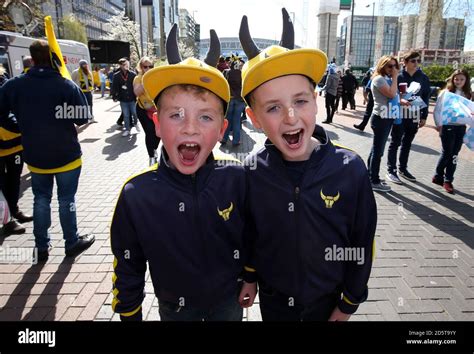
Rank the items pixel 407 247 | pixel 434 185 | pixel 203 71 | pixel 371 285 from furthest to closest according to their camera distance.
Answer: pixel 434 185, pixel 407 247, pixel 371 285, pixel 203 71

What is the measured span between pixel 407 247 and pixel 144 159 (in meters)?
6.00

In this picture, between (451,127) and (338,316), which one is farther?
(451,127)

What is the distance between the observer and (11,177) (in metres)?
4.89

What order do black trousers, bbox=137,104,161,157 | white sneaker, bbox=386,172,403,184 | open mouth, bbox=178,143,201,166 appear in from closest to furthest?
open mouth, bbox=178,143,201,166 < black trousers, bbox=137,104,161,157 < white sneaker, bbox=386,172,403,184

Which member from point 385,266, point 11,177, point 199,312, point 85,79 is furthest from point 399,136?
point 85,79

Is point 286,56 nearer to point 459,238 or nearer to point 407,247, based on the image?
point 407,247

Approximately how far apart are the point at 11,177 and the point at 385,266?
4861mm

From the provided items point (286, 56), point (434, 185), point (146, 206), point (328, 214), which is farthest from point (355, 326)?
point (434, 185)

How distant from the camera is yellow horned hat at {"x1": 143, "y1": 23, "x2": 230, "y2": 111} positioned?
1.61 metres

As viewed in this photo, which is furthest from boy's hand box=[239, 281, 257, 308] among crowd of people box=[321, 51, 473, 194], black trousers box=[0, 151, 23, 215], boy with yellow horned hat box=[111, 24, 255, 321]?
crowd of people box=[321, 51, 473, 194]

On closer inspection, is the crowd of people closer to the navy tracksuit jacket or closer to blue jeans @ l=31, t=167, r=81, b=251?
the navy tracksuit jacket

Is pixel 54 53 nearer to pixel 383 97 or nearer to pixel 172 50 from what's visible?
pixel 172 50

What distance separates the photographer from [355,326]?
1.82 metres

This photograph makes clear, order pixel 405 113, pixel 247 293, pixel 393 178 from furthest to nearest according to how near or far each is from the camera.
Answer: pixel 393 178 → pixel 405 113 → pixel 247 293
